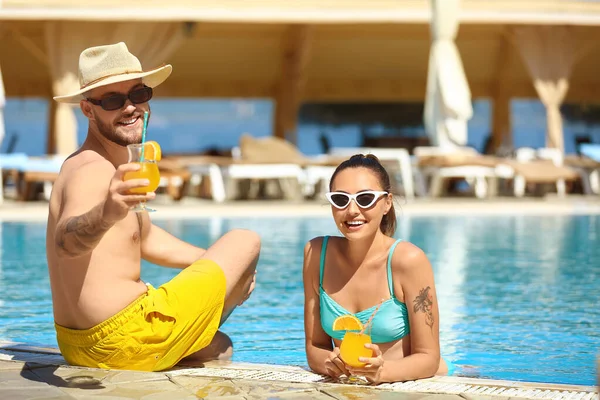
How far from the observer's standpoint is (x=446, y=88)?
11367 mm

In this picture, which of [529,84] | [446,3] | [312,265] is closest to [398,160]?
[446,3]

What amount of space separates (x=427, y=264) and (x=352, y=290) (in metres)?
0.23

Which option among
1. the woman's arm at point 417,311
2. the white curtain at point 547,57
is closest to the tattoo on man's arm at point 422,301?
the woman's arm at point 417,311

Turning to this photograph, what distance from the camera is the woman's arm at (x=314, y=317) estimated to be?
272 centimetres

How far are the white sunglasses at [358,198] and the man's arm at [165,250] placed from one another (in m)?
0.75

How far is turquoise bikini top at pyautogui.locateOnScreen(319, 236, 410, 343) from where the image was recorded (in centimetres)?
262

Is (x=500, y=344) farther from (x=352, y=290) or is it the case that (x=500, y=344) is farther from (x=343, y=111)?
(x=343, y=111)

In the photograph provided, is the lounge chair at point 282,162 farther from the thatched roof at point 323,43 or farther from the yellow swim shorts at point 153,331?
the yellow swim shorts at point 153,331

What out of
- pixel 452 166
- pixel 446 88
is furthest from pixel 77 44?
pixel 452 166

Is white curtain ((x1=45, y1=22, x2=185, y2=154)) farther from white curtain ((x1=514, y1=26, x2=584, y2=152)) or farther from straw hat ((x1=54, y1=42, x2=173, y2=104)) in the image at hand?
straw hat ((x1=54, y1=42, x2=173, y2=104))

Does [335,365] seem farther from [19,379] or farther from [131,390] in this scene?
[19,379]

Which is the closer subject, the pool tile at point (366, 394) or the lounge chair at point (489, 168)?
the pool tile at point (366, 394)

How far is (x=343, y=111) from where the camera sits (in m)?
21.2

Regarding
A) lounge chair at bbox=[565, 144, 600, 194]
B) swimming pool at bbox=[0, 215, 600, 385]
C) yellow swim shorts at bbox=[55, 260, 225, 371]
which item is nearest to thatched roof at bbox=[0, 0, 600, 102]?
lounge chair at bbox=[565, 144, 600, 194]
